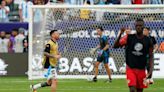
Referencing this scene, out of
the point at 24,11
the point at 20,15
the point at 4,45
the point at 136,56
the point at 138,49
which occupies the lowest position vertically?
the point at 4,45

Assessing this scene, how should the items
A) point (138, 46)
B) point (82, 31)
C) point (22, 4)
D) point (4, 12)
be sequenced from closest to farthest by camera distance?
point (138, 46), point (82, 31), point (4, 12), point (22, 4)

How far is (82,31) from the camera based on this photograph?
1030 inches

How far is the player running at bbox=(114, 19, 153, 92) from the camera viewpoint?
14.1 metres

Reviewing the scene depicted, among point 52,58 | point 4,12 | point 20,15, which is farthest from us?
point 20,15

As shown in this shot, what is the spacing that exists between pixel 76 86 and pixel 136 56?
846 cm

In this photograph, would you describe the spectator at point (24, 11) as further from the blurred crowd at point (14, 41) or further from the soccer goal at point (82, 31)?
the soccer goal at point (82, 31)

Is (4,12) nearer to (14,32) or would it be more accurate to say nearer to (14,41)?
(14,32)

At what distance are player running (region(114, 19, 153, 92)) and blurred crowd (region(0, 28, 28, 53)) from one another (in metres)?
13.9

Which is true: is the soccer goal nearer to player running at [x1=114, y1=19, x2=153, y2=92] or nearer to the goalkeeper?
the goalkeeper

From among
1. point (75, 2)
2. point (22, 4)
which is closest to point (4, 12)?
point (22, 4)

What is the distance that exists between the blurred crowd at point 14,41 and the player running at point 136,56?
13901 millimetres

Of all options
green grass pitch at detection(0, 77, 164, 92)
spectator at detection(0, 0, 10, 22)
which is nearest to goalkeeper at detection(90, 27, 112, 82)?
green grass pitch at detection(0, 77, 164, 92)

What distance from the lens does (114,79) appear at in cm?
2586

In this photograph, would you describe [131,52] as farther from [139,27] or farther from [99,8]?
[99,8]
